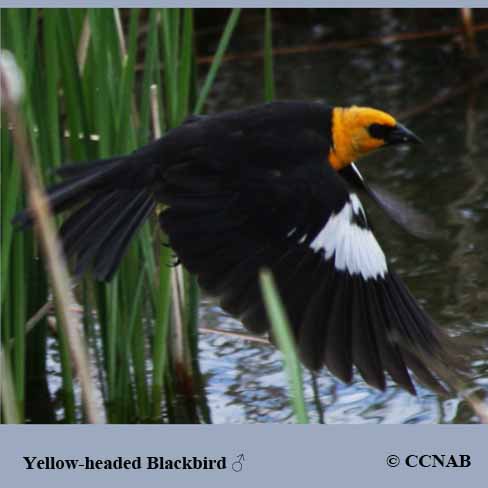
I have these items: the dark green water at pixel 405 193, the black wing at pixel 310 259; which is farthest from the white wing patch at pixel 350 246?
the dark green water at pixel 405 193

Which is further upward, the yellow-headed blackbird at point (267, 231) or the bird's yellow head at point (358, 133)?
the bird's yellow head at point (358, 133)

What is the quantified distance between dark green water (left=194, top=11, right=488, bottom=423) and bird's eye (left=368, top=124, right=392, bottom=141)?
30.7 inches

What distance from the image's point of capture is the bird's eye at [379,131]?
2.96m

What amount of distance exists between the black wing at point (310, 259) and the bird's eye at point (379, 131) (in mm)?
263

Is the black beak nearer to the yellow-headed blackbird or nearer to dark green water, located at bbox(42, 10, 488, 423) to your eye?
the yellow-headed blackbird

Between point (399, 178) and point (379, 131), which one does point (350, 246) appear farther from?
point (399, 178)

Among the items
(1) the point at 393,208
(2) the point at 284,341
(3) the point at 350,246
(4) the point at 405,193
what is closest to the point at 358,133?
(1) the point at 393,208

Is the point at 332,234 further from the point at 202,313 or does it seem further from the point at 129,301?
the point at 202,313

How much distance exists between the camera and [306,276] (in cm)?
268

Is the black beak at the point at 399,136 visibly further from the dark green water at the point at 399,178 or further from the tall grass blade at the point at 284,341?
the tall grass blade at the point at 284,341

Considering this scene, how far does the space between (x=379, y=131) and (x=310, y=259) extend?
0.47m

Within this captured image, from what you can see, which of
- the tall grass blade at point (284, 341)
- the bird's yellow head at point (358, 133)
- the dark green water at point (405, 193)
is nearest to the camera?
the tall grass blade at point (284, 341)

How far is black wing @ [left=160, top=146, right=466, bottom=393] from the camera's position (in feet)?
8.57

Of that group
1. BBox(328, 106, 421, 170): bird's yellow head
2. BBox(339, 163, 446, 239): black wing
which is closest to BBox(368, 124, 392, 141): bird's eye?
BBox(328, 106, 421, 170): bird's yellow head
